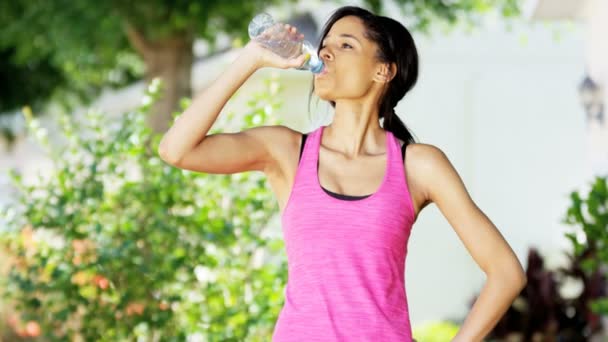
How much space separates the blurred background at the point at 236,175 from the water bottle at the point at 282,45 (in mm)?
719

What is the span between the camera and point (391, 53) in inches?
118

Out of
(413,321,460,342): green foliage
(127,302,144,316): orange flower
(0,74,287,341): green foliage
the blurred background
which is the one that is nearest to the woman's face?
the blurred background

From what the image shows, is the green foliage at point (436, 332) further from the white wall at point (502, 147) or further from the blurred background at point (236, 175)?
the white wall at point (502, 147)

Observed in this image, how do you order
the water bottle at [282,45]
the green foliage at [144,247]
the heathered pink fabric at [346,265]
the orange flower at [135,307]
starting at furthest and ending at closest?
1. the orange flower at [135,307]
2. the green foliage at [144,247]
3. the water bottle at [282,45]
4. the heathered pink fabric at [346,265]

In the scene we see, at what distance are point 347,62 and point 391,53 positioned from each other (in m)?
0.14

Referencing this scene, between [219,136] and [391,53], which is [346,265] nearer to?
[219,136]

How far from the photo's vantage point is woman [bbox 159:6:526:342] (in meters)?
2.65

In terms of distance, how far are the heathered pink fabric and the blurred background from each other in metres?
0.86

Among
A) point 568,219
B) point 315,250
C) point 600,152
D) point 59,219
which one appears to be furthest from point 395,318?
point 600,152

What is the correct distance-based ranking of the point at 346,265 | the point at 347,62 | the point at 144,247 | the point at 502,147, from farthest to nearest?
the point at 502,147
the point at 144,247
the point at 347,62
the point at 346,265

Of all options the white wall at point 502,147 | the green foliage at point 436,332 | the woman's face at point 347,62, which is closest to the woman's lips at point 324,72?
the woman's face at point 347,62

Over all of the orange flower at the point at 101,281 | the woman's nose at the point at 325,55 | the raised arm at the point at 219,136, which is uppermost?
the woman's nose at the point at 325,55

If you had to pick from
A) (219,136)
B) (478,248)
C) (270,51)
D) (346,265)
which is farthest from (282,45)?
(478,248)

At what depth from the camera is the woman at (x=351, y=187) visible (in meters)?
2.65
